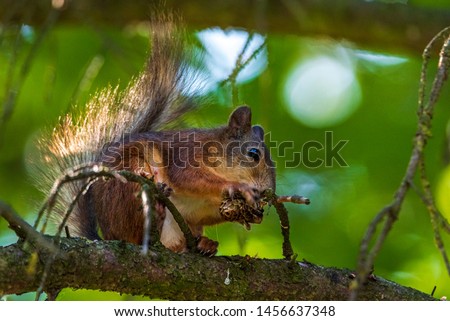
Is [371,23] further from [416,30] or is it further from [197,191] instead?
[197,191]

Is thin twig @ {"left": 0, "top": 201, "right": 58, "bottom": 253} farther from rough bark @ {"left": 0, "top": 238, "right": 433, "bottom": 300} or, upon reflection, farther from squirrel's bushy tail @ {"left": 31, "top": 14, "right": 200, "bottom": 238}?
squirrel's bushy tail @ {"left": 31, "top": 14, "right": 200, "bottom": 238}

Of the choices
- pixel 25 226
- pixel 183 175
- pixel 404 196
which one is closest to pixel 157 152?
pixel 183 175

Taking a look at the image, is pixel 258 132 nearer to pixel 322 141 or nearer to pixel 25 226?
pixel 322 141

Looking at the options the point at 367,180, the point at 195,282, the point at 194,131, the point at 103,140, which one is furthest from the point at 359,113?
the point at 195,282

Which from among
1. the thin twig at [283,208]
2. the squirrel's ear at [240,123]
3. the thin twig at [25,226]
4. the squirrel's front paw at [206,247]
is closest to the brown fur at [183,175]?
the squirrel's ear at [240,123]

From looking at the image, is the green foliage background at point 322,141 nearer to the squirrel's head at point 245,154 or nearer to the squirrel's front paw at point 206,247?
the squirrel's head at point 245,154
